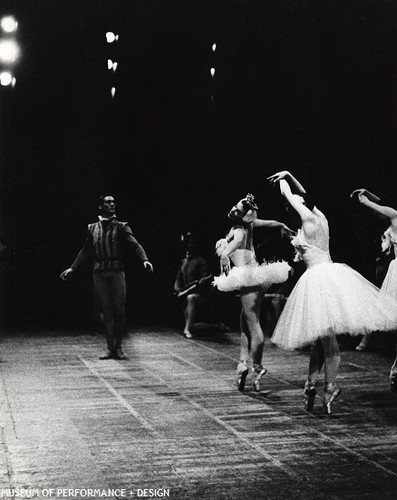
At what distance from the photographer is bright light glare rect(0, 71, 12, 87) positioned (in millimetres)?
17984

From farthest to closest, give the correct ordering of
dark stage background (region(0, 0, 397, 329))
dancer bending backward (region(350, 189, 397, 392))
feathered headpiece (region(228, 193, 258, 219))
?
dark stage background (region(0, 0, 397, 329))
feathered headpiece (region(228, 193, 258, 219))
dancer bending backward (region(350, 189, 397, 392))

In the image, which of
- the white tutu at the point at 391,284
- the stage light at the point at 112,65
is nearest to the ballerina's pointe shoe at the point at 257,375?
the white tutu at the point at 391,284

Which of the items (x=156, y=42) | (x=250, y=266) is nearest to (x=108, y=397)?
(x=250, y=266)

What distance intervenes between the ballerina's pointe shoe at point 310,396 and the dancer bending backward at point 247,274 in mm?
922

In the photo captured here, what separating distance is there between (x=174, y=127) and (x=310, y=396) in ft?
41.8

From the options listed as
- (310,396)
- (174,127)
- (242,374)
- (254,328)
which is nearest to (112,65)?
(174,127)

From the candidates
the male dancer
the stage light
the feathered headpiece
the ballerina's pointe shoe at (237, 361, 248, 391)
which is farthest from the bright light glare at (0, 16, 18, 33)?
the stage light

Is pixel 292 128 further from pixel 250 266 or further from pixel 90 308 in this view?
pixel 250 266

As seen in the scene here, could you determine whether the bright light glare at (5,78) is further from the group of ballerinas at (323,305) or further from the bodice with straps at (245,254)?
the group of ballerinas at (323,305)

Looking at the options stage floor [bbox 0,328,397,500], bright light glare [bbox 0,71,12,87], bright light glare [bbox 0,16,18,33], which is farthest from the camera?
bright light glare [bbox 0,71,12,87]

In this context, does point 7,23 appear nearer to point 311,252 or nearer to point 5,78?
point 311,252

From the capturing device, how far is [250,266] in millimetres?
7750

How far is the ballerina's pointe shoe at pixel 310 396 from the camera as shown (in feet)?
21.9

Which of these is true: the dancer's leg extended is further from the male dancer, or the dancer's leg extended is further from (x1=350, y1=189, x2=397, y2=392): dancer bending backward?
the male dancer
